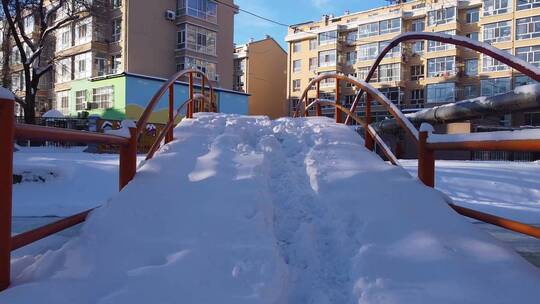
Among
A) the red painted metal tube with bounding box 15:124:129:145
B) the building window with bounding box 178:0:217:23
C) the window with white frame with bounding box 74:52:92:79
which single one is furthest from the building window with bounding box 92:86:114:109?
the red painted metal tube with bounding box 15:124:129:145

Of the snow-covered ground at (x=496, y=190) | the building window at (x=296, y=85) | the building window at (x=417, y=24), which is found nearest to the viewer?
the snow-covered ground at (x=496, y=190)

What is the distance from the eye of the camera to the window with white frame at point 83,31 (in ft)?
125

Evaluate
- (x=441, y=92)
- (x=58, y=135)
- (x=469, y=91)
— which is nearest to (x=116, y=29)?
(x=441, y=92)

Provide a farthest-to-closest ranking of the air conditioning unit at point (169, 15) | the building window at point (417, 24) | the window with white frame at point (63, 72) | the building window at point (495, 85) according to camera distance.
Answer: the building window at point (417, 24) < the building window at point (495, 85) < the window with white frame at point (63, 72) < the air conditioning unit at point (169, 15)

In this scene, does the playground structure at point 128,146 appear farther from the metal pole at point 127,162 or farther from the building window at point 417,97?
the building window at point 417,97

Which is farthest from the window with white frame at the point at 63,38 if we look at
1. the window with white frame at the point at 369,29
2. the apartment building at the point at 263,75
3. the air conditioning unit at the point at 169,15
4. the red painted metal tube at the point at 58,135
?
the red painted metal tube at the point at 58,135

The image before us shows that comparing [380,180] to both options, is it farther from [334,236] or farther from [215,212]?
[215,212]

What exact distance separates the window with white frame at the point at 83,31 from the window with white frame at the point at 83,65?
118 cm

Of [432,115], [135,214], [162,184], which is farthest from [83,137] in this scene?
[432,115]

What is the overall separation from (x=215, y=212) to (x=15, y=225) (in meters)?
3.36

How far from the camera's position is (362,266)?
2.91 metres

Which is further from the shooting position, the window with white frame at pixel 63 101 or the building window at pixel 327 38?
the building window at pixel 327 38

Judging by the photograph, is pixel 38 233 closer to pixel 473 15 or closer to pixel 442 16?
pixel 442 16

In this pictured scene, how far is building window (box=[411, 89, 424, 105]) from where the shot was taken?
52.5 meters
